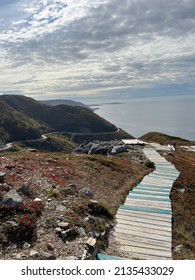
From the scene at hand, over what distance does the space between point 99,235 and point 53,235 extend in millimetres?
2459

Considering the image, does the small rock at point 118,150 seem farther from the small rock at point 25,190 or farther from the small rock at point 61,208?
the small rock at point 61,208

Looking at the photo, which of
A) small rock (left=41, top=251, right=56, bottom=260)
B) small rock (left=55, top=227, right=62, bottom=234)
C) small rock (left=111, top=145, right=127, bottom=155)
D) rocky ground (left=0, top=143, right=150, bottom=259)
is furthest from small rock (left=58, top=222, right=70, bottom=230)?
small rock (left=111, top=145, right=127, bottom=155)

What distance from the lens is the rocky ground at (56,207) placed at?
1325cm

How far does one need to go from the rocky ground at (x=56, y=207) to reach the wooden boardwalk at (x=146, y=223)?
786mm

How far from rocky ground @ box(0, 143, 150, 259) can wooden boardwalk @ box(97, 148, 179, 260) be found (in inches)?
30.9

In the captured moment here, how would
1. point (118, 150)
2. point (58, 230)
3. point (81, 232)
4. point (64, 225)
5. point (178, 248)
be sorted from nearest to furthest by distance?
point (58, 230)
point (81, 232)
point (64, 225)
point (178, 248)
point (118, 150)

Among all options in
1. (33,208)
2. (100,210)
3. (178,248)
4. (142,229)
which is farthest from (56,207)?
(178,248)

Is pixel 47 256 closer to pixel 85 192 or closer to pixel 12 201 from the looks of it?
pixel 12 201

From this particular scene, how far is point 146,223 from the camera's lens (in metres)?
18.3

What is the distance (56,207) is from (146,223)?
525cm

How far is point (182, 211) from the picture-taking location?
21531mm

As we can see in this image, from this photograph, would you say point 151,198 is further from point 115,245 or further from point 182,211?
point 115,245
